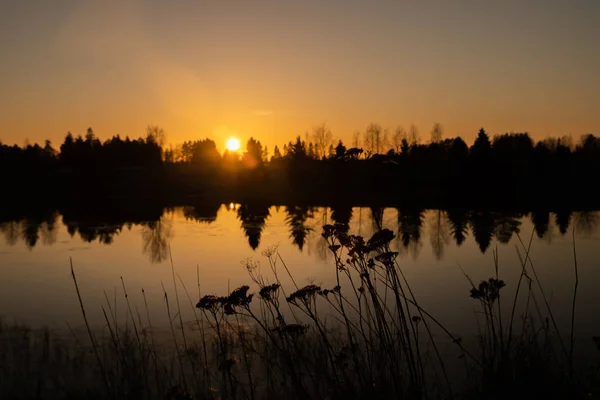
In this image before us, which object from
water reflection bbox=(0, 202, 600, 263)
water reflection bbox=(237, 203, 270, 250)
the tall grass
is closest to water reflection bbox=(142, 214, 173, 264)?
water reflection bbox=(0, 202, 600, 263)

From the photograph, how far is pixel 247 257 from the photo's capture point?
21250 mm

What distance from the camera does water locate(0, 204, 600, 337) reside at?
12.4 m

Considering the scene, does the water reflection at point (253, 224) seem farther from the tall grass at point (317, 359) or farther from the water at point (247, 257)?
the tall grass at point (317, 359)

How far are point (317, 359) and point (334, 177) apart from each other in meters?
60.4

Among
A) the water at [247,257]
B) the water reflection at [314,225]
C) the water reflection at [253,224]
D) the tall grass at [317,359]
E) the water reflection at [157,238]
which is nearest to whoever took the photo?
the tall grass at [317,359]

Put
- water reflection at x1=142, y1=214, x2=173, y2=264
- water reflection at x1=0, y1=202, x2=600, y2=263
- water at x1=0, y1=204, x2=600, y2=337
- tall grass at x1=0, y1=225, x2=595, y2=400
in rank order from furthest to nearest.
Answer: water reflection at x1=0, y1=202, x2=600, y2=263
water reflection at x1=142, y1=214, x2=173, y2=264
water at x1=0, y1=204, x2=600, y2=337
tall grass at x1=0, y1=225, x2=595, y2=400

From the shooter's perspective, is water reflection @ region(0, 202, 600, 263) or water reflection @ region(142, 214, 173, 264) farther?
water reflection @ region(0, 202, 600, 263)

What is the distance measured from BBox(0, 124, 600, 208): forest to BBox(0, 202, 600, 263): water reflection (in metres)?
8.82

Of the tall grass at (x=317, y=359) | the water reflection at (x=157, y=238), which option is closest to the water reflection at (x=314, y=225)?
the water reflection at (x=157, y=238)

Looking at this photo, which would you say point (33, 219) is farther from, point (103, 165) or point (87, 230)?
point (103, 165)

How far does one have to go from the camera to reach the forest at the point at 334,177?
59.0 metres

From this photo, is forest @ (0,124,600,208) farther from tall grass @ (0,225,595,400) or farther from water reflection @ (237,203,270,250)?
tall grass @ (0,225,595,400)

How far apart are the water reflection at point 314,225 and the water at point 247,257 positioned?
0.08 m

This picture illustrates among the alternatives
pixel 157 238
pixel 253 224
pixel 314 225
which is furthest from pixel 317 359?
pixel 253 224
